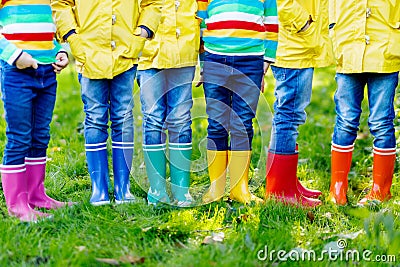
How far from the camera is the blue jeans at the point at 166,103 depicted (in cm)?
393

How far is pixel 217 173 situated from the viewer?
412cm

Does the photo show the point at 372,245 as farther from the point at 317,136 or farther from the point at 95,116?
the point at 317,136

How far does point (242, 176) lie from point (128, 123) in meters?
0.84

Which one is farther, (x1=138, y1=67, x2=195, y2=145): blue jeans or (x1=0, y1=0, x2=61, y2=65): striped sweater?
(x1=138, y1=67, x2=195, y2=145): blue jeans

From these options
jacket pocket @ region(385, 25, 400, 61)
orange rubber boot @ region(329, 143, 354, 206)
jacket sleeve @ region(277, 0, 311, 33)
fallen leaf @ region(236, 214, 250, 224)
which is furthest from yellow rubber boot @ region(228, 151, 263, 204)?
jacket pocket @ region(385, 25, 400, 61)

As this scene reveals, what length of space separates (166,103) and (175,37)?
430 millimetres

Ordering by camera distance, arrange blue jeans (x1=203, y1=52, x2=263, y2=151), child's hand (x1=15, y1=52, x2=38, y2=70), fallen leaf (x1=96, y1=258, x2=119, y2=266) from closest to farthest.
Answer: fallen leaf (x1=96, y1=258, x2=119, y2=266)
child's hand (x1=15, y1=52, x2=38, y2=70)
blue jeans (x1=203, y1=52, x2=263, y2=151)

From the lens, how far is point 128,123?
396cm

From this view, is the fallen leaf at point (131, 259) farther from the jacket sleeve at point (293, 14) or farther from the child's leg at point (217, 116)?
the jacket sleeve at point (293, 14)

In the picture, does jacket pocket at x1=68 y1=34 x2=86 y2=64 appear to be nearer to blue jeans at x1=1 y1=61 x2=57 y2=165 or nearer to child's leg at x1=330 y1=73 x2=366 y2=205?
blue jeans at x1=1 y1=61 x2=57 y2=165

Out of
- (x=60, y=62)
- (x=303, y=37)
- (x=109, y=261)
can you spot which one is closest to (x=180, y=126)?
(x=60, y=62)

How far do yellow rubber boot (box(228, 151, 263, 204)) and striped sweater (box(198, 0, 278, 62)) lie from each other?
2.25 feet

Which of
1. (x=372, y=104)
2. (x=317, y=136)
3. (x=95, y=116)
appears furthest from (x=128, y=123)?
(x=317, y=136)

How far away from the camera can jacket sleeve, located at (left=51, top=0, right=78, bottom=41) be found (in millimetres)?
3695
